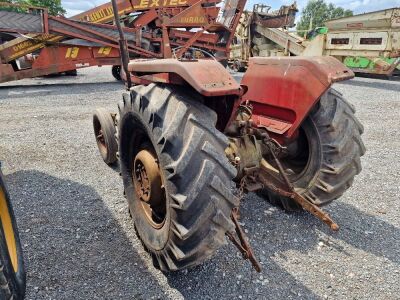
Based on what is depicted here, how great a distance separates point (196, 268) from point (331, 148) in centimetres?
136

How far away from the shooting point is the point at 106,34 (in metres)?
9.59

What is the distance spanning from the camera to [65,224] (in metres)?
2.72

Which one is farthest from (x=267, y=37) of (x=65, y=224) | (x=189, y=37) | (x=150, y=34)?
(x=65, y=224)

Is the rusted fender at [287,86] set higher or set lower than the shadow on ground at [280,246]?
higher

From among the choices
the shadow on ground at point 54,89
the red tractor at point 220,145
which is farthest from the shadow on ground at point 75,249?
the shadow on ground at point 54,89

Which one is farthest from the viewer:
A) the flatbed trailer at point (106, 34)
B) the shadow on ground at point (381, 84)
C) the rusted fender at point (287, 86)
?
the shadow on ground at point (381, 84)

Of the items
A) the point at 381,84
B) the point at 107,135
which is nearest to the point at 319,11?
the point at 381,84

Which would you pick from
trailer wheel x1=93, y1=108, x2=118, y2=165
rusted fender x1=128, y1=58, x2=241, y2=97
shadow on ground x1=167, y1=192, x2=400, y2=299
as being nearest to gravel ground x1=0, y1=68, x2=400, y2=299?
shadow on ground x1=167, y1=192, x2=400, y2=299

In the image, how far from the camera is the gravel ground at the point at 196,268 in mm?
2045

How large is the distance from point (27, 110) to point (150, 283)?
20.8 ft

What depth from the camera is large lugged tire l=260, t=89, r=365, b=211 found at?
8.18ft

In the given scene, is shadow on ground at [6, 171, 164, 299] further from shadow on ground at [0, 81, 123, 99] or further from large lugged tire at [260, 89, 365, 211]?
shadow on ground at [0, 81, 123, 99]

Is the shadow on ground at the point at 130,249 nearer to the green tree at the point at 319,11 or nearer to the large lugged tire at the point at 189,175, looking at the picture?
the large lugged tire at the point at 189,175

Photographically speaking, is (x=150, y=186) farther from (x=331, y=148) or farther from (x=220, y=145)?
(x=331, y=148)
